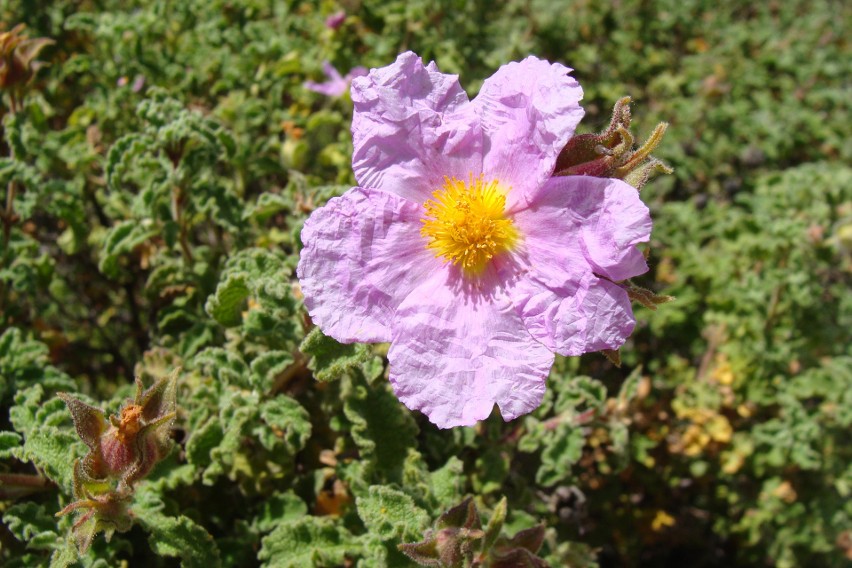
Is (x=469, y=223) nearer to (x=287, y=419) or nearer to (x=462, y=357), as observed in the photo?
(x=462, y=357)

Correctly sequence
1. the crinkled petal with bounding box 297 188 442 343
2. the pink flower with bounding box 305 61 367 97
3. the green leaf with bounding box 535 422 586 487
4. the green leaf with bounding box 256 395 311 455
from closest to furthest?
the crinkled petal with bounding box 297 188 442 343
the green leaf with bounding box 256 395 311 455
the green leaf with bounding box 535 422 586 487
the pink flower with bounding box 305 61 367 97

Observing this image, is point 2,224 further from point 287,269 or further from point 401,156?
point 401,156

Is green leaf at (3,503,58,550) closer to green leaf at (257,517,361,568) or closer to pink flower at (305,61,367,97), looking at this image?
green leaf at (257,517,361,568)

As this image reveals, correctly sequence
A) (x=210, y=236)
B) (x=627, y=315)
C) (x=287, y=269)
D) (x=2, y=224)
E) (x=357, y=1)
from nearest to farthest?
(x=627, y=315), (x=287, y=269), (x=2, y=224), (x=210, y=236), (x=357, y=1)

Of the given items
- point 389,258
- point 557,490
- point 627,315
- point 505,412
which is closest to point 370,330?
point 389,258

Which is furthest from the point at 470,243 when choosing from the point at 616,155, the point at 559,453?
the point at 559,453

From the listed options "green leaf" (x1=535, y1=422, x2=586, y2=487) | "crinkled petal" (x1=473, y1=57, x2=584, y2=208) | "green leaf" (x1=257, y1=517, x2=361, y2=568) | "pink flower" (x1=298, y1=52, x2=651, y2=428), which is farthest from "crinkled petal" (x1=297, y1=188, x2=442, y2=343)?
"green leaf" (x1=535, y1=422, x2=586, y2=487)

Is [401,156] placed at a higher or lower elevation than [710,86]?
higher

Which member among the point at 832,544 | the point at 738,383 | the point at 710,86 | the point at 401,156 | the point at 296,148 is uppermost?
the point at 401,156
